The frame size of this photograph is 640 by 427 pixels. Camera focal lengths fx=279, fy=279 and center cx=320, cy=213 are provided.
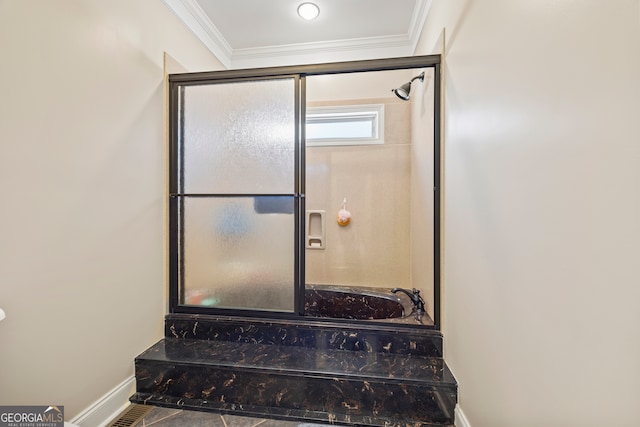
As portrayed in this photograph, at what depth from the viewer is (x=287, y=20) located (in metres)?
2.39

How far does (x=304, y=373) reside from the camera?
1.57 metres

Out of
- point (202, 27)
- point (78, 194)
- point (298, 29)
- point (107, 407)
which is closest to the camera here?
point (78, 194)

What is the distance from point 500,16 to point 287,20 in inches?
74.8

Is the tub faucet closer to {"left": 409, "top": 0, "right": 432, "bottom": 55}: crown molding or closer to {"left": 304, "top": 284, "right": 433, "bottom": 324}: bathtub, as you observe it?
{"left": 304, "top": 284, "right": 433, "bottom": 324}: bathtub

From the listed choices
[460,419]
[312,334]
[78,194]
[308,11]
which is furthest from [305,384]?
[308,11]

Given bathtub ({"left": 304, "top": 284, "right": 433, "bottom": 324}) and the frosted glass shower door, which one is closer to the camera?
the frosted glass shower door

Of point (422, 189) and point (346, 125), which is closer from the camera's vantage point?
point (422, 189)

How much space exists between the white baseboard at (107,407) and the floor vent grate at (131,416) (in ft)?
0.09

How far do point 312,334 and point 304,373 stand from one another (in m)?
0.30

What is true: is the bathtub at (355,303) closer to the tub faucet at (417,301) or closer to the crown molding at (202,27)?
the tub faucet at (417,301)

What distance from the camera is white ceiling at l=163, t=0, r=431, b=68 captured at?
7.22 feet

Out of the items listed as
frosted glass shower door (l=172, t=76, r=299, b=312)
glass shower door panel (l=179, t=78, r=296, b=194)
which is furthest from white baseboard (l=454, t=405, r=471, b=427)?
glass shower door panel (l=179, t=78, r=296, b=194)

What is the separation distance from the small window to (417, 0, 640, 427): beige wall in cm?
141

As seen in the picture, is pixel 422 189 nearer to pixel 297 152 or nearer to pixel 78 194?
pixel 297 152
